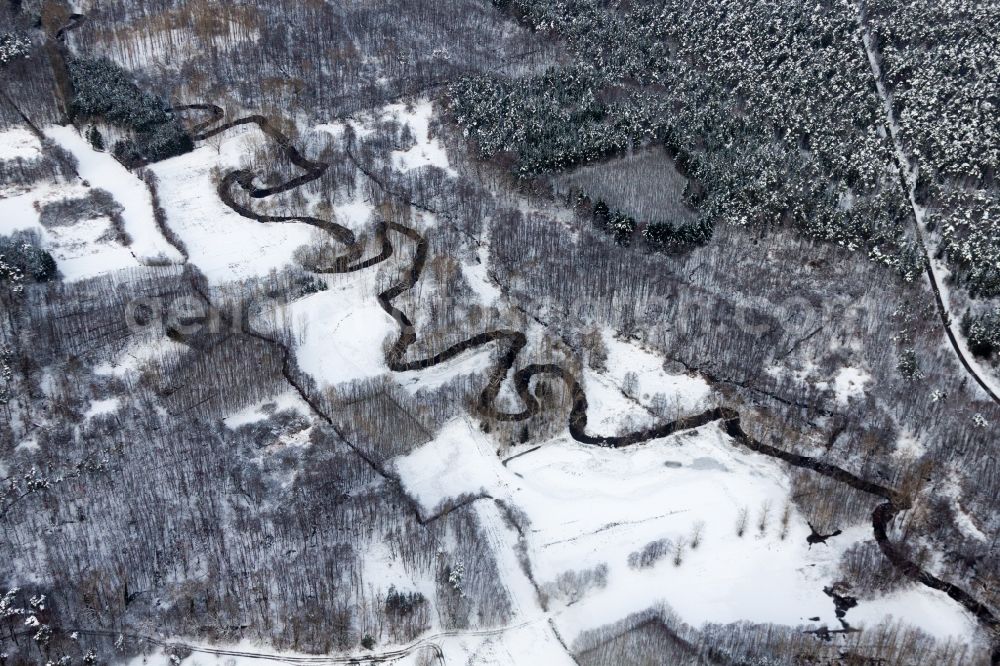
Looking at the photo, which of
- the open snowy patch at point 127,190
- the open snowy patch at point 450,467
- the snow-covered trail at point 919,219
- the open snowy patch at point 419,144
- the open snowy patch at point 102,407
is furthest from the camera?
the open snowy patch at point 419,144

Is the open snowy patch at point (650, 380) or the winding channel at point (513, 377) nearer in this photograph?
the winding channel at point (513, 377)

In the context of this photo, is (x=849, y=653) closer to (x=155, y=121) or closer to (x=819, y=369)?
(x=819, y=369)

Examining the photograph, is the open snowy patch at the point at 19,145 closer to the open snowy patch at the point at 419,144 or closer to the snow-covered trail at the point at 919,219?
the open snowy patch at the point at 419,144

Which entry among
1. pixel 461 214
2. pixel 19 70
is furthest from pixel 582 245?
pixel 19 70

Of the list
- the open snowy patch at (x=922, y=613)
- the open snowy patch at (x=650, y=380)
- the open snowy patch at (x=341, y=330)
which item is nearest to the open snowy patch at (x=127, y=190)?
the open snowy patch at (x=341, y=330)

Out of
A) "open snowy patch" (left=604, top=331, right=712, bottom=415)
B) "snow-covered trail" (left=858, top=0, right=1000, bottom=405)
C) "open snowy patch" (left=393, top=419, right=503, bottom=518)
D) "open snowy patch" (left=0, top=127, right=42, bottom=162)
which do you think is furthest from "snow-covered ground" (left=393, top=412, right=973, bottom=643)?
"open snowy patch" (left=0, top=127, right=42, bottom=162)
